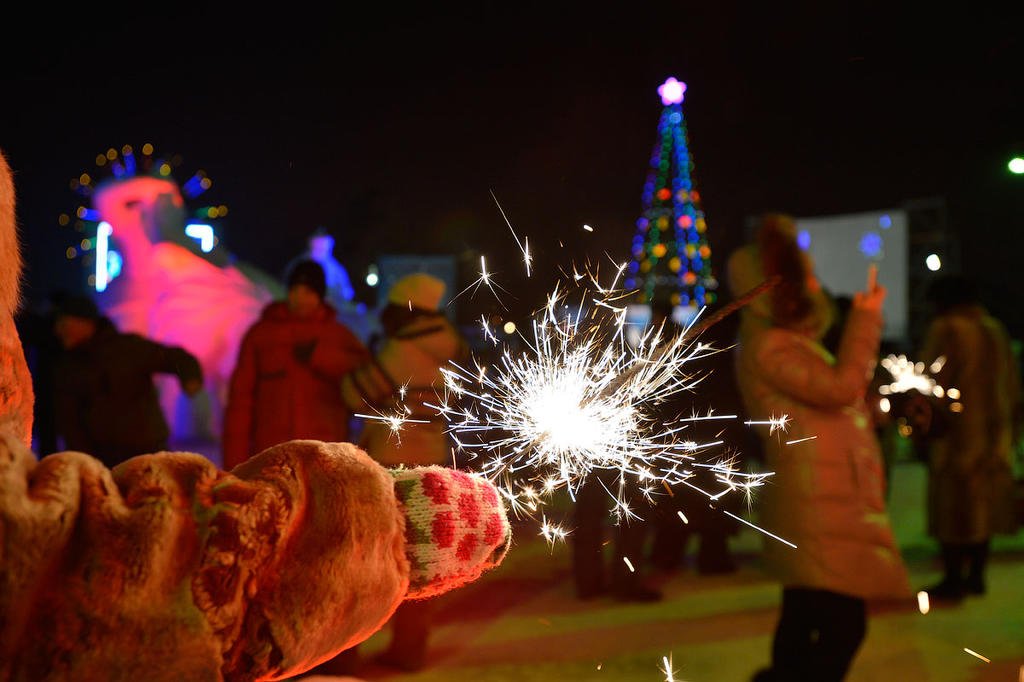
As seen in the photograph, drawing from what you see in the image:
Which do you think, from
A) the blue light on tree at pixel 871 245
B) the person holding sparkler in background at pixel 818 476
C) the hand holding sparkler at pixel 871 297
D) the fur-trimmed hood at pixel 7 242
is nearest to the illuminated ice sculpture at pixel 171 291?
the person holding sparkler in background at pixel 818 476

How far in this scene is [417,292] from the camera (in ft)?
12.7

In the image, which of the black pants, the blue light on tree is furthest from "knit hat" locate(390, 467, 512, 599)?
the blue light on tree

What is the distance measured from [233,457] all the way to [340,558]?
10.3ft

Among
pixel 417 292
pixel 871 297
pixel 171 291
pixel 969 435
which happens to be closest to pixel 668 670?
pixel 871 297

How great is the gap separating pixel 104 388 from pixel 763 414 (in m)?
3.22

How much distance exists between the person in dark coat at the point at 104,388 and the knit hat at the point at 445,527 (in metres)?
3.37

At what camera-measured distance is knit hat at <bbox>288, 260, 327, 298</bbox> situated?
3.99 meters

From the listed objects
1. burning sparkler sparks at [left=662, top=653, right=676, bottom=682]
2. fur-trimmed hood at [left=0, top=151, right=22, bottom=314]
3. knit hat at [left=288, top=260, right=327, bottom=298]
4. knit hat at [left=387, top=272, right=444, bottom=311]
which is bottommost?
burning sparkler sparks at [left=662, top=653, right=676, bottom=682]

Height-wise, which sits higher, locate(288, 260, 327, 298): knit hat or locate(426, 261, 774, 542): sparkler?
locate(288, 260, 327, 298): knit hat

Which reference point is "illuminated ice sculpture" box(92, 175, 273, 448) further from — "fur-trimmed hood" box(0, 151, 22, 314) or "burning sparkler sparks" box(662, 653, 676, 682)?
"fur-trimmed hood" box(0, 151, 22, 314)

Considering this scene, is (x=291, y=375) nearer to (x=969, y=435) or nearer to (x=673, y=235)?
(x=969, y=435)

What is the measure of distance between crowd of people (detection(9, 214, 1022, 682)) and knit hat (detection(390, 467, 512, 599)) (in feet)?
4.16

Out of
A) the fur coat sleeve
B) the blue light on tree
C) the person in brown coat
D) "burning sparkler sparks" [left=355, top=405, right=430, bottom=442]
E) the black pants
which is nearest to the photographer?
the fur coat sleeve

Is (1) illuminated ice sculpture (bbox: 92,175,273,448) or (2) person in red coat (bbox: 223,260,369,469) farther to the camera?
(1) illuminated ice sculpture (bbox: 92,175,273,448)
